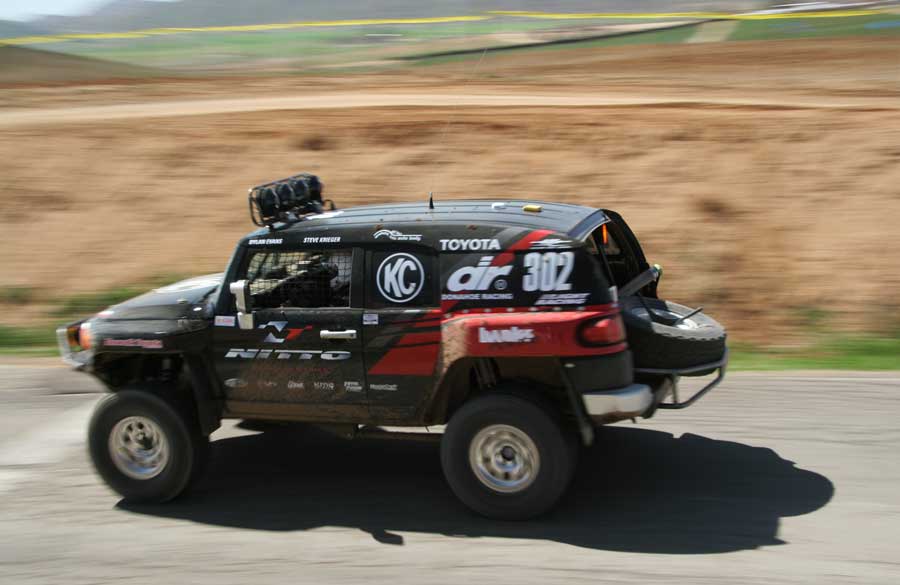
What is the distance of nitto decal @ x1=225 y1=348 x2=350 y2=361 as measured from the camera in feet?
19.3

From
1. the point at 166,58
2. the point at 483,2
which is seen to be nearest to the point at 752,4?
the point at 483,2

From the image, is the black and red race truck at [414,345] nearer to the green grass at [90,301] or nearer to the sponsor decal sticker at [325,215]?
the sponsor decal sticker at [325,215]

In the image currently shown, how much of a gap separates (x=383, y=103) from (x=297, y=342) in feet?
46.4

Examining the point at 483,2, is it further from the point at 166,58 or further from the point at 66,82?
the point at 66,82

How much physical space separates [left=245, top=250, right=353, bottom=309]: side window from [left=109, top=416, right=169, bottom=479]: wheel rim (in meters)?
1.11

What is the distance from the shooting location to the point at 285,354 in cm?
596

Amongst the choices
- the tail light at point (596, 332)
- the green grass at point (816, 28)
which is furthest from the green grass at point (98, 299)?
the green grass at point (816, 28)

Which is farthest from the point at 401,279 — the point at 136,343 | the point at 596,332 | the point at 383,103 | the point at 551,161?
the point at 383,103

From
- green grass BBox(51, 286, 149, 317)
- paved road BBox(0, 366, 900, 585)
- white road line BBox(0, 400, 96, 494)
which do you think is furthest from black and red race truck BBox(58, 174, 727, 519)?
green grass BBox(51, 286, 149, 317)

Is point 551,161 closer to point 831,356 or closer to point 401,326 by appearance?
point 831,356

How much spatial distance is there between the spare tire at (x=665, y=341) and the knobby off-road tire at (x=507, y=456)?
78 cm

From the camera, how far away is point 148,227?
15.4m

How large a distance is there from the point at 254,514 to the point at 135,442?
92 cm

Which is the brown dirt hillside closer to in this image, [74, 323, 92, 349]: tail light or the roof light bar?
the roof light bar
